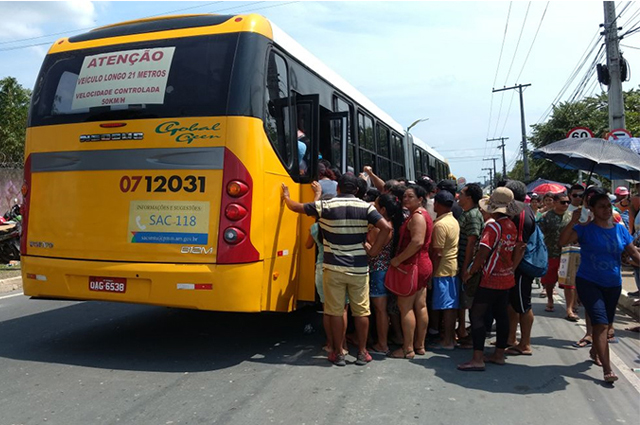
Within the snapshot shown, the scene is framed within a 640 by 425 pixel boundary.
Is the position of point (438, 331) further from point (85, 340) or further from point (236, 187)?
point (85, 340)

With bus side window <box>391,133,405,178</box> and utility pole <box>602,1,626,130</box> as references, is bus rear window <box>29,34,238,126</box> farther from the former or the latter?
utility pole <box>602,1,626,130</box>

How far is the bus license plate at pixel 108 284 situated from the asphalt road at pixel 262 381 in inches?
28.4

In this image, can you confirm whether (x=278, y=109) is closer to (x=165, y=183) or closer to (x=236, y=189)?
(x=236, y=189)

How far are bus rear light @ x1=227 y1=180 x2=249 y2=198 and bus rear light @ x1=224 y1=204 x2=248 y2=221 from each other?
0.32ft

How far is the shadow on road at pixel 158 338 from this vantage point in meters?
5.29

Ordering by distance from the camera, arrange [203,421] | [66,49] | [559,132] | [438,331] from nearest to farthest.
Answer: [203,421] < [66,49] < [438,331] < [559,132]

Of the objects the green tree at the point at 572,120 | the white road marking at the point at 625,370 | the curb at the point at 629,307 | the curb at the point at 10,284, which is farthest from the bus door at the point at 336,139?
the green tree at the point at 572,120

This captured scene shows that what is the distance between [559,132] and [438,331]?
27.7 metres

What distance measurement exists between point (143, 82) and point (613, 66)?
1224 cm

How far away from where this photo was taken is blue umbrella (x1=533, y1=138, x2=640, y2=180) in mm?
5902

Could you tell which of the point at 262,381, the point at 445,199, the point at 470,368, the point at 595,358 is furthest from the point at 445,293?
the point at 262,381

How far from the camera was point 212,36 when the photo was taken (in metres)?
5.11

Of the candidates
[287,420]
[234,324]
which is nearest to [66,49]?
[234,324]

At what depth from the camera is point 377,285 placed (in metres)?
5.63
